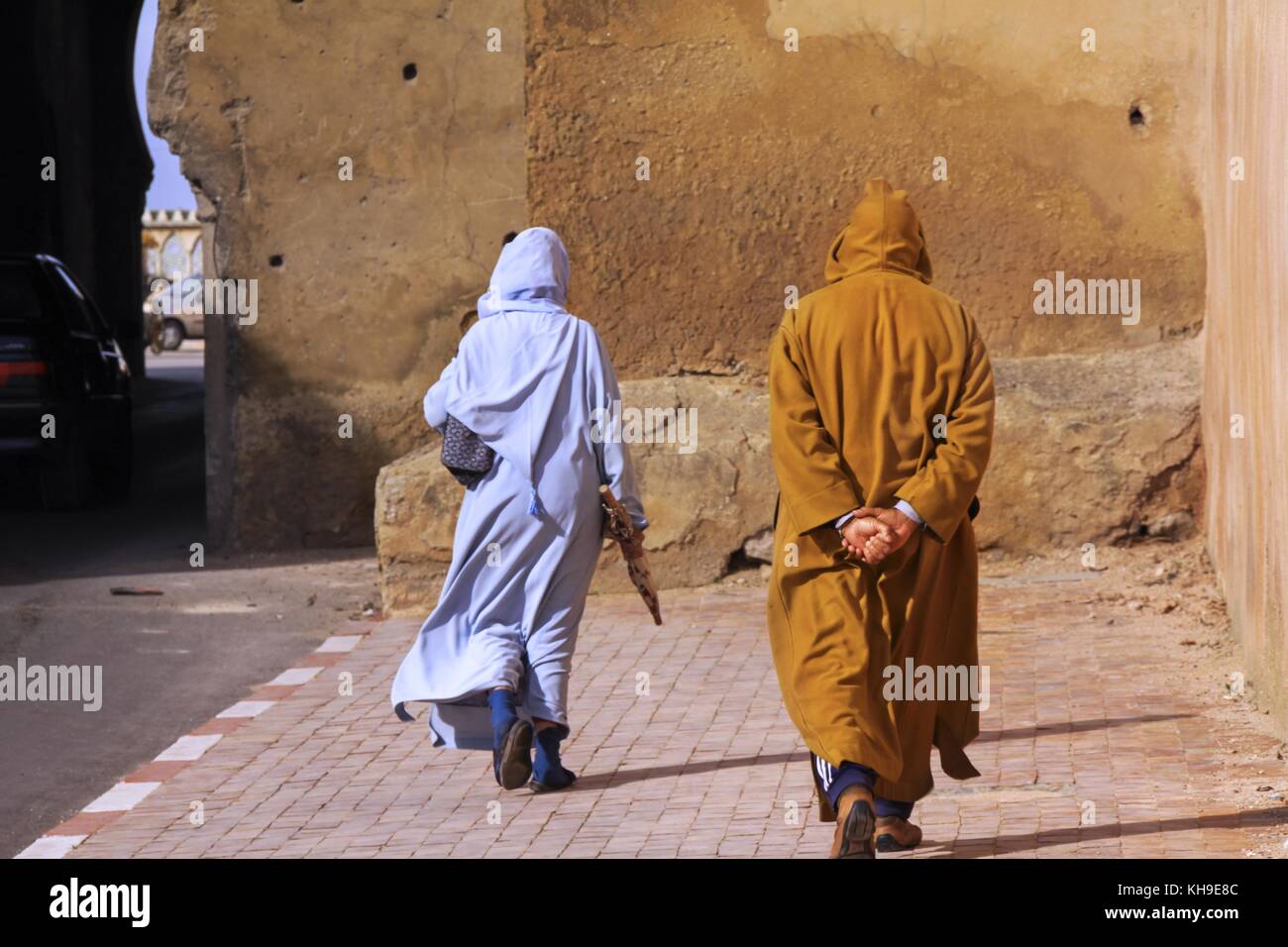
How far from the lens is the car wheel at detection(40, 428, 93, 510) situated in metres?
13.9

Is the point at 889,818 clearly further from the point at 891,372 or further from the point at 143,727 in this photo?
the point at 143,727

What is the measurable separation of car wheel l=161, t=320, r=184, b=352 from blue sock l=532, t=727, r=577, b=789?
35.5 m

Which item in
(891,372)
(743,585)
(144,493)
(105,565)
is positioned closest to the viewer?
(891,372)

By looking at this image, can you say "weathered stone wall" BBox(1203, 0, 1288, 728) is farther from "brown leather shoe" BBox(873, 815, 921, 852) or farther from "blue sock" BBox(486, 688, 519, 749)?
"blue sock" BBox(486, 688, 519, 749)

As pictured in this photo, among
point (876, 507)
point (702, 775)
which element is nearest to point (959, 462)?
point (876, 507)

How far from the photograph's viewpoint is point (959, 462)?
5.12m

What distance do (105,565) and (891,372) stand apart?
26.0ft

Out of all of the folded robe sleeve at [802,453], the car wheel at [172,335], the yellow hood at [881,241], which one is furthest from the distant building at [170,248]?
the folded robe sleeve at [802,453]

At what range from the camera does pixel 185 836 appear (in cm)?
589
